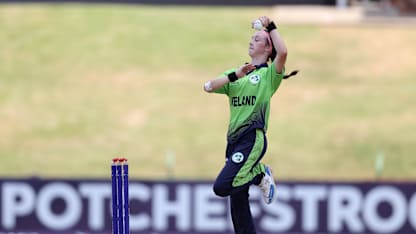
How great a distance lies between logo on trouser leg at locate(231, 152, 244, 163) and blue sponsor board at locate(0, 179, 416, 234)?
21.3ft

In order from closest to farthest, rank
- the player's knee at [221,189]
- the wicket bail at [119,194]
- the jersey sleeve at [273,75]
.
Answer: the wicket bail at [119,194] < the player's knee at [221,189] < the jersey sleeve at [273,75]

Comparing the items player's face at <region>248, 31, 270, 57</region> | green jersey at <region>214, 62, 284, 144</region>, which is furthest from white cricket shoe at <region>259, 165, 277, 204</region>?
player's face at <region>248, 31, 270, 57</region>

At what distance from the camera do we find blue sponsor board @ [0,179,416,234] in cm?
1533

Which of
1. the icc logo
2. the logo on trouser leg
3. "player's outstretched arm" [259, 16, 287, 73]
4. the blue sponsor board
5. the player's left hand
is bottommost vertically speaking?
the blue sponsor board

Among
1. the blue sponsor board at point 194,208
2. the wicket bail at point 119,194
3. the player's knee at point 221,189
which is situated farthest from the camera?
the blue sponsor board at point 194,208

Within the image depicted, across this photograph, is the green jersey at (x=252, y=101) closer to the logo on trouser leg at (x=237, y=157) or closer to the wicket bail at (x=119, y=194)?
the logo on trouser leg at (x=237, y=157)

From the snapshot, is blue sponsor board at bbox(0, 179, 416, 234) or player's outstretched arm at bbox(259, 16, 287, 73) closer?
player's outstretched arm at bbox(259, 16, 287, 73)

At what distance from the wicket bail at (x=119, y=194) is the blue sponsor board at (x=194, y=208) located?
22.8 feet

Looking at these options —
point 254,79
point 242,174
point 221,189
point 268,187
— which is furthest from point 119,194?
point 254,79

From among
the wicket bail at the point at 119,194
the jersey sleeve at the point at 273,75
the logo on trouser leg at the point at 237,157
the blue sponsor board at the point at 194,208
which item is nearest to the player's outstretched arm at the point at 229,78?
the jersey sleeve at the point at 273,75

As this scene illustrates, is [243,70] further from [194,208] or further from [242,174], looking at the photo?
[194,208]

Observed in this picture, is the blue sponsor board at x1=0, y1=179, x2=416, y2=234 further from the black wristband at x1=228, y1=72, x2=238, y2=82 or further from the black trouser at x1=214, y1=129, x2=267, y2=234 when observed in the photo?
the black wristband at x1=228, y1=72, x2=238, y2=82

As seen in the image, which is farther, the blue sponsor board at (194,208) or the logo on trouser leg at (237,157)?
the blue sponsor board at (194,208)

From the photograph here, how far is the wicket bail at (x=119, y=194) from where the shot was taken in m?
8.27
